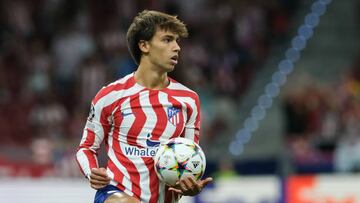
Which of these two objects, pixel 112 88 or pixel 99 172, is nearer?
pixel 99 172

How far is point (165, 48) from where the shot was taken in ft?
22.2

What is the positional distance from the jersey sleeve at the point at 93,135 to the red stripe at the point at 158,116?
31cm

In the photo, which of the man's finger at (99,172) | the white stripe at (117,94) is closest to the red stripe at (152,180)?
the man's finger at (99,172)

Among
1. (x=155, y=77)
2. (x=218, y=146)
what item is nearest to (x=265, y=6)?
(x=218, y=146)

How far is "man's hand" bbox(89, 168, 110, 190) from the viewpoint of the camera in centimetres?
658

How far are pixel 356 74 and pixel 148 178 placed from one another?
33.9 feet

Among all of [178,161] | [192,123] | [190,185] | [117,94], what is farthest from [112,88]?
[190,185]

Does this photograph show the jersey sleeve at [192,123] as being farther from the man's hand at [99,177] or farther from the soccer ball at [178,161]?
the man's hand at [99,177]

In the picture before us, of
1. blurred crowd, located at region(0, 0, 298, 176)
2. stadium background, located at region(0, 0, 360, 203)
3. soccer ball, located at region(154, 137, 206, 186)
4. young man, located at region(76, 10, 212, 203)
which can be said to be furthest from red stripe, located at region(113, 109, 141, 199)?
blurred crowd, located at region(0, 0, 298, 176)

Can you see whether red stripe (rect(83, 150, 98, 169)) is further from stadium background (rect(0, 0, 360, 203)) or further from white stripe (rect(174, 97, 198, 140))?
stadium background (rect(0, 0, 360, 203))

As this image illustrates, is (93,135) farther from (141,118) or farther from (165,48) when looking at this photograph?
(165,48)

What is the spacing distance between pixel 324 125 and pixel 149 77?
28.8 ft

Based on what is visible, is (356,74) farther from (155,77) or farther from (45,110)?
(155,77)

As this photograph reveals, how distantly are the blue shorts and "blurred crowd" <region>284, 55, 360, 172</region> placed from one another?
6714 mm
